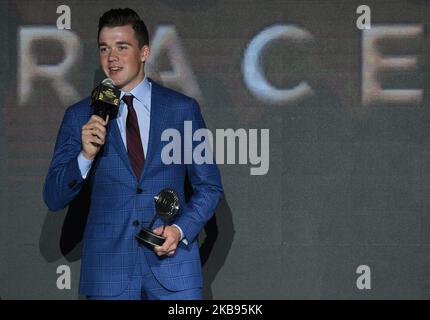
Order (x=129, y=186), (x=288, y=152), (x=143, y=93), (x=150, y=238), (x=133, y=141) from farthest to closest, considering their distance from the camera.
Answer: (x=288, y=152) → (x=143, y=93) → (x=133, y=141) → (x=129, y=186) → (x=150, y=238)

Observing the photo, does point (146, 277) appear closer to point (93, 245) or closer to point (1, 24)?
point (93, 245)

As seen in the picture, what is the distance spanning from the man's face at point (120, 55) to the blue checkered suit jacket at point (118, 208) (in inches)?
8.6

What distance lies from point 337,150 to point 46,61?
193 cm

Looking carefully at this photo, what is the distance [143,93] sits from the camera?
4047mm

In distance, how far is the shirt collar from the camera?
13.2ft

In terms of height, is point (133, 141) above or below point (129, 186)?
above

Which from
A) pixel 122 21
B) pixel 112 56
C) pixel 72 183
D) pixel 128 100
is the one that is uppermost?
pixel 122 21

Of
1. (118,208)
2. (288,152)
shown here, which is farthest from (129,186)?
(288,152)

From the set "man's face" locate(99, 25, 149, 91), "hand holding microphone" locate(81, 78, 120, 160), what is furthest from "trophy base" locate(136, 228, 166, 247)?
"man's face" locate(99, 25, 149, 91)

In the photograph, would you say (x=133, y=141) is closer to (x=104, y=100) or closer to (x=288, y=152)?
(x=104, y=100)

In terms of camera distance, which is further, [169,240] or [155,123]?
[155,123]

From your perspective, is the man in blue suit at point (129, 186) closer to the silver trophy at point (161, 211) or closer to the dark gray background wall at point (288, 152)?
the silver trophy at point (161, 211)

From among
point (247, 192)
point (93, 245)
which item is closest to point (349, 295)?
point (247, 192)

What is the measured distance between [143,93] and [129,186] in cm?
52
